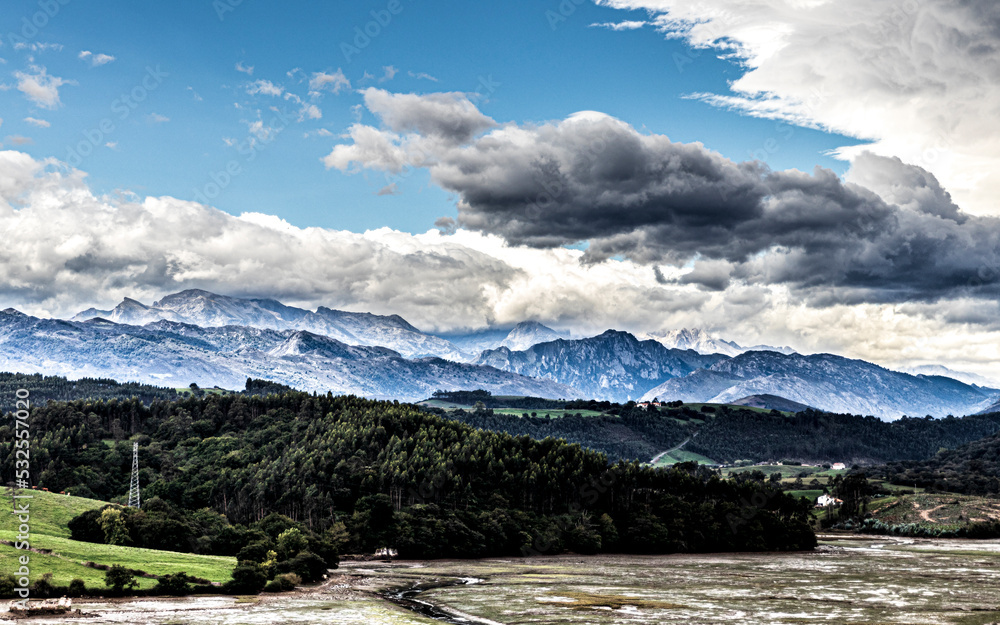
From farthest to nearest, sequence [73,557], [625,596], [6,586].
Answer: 1. [625,596]
2. [73,557]
3. [6,586]

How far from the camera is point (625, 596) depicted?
119 m

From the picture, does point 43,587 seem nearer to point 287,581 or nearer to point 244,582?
point 244,582

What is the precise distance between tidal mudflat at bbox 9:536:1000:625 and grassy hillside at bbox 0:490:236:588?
11.7m

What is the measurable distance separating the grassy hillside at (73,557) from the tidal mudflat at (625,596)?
459 inches

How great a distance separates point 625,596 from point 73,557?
84825mm

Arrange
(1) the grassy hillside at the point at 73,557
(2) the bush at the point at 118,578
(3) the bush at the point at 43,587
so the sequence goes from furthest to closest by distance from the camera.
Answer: (1) the grassy hillside at the point at 73,557, (2) the bush at the point at 118,578, (3) the bush at the point at 43,587

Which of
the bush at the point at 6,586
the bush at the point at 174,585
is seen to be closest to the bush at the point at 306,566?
the bush at the point at 174,585

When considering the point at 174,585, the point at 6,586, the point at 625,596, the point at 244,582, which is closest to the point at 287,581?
the point at 244,582

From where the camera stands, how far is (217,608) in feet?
332

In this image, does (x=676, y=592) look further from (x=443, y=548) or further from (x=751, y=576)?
(x=443, y=548)

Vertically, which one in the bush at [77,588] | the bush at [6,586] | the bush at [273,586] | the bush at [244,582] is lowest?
the bush at [273,586]

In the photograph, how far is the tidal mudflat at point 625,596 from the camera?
9656cm

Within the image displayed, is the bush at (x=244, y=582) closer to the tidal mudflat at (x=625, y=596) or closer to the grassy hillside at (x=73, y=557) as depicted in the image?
the grassy hillside at (x=73, y=557)

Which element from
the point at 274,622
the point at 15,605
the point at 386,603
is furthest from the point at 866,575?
the point at 15,605
